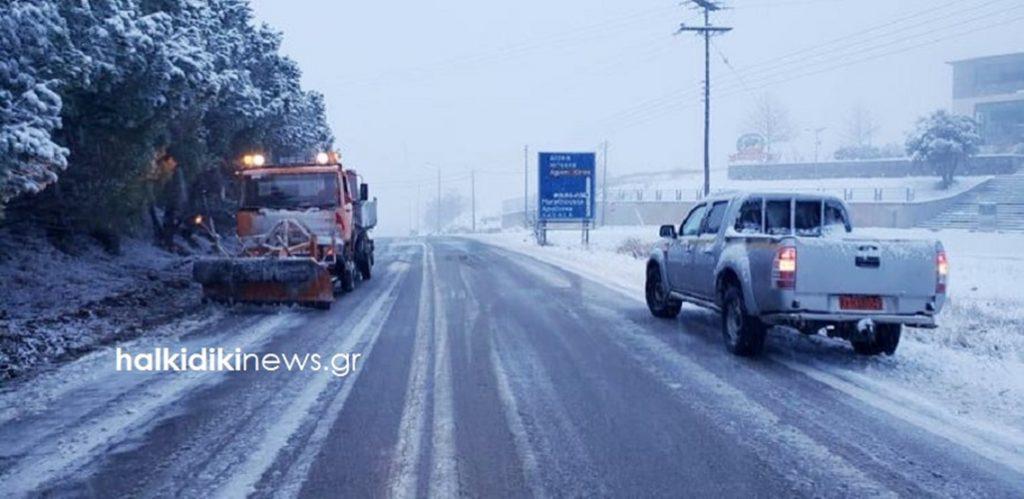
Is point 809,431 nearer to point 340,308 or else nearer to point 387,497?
point 387,497

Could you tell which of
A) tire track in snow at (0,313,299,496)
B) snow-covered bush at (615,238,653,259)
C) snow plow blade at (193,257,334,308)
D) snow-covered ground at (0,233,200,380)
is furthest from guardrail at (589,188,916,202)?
tire track in snow at (0,313,299,496)

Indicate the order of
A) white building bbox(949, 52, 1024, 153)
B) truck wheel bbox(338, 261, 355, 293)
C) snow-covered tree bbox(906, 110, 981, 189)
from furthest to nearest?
white building bbox(949, 52, 1024, 153) < snow-covered tree bbox(906, 110, 981, 189) < truck wheel bbox(338, 261, 355, 293)

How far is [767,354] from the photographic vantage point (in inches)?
400

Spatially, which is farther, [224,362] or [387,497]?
[224,362]

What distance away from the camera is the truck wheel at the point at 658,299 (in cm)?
1333

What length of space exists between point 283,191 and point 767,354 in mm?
9915

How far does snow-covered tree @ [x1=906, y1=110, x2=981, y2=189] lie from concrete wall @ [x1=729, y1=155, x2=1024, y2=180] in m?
1.31

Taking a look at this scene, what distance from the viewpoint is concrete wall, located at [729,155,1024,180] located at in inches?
2481

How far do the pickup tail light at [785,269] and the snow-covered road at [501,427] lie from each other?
2.97 ft

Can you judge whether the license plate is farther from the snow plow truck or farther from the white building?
the white building

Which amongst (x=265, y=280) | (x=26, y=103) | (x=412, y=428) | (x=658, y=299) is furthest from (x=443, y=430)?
(x=265, y=280)

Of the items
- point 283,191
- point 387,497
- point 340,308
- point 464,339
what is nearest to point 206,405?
point 387,497

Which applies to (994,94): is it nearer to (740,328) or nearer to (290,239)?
(290,239)

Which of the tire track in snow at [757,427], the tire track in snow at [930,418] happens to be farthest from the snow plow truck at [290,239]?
the tire track in snow at [930,418]
